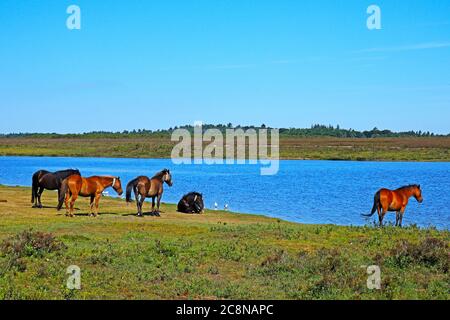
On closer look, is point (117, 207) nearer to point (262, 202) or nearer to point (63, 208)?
point (63, 208)

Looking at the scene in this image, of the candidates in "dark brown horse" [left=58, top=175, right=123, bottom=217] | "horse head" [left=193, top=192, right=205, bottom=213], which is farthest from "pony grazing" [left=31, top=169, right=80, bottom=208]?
"horse head" [left=193, top=192, right=205, bottom=213]

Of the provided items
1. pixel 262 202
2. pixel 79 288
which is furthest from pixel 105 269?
pixel 262 202

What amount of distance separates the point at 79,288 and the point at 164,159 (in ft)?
299

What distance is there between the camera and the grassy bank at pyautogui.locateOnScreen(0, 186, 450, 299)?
1065cm

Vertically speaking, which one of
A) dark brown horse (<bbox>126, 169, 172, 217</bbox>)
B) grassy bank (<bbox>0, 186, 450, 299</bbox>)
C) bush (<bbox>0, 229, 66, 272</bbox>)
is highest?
dark brown horse (<bbox>126, 169, 172, 217</bbox>)

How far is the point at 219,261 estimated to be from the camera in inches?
529

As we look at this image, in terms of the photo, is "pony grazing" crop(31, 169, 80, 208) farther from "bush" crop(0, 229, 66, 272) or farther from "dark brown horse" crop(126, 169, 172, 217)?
"bush" crop(0, 229, 66, 272)

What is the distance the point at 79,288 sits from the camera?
10609 mm

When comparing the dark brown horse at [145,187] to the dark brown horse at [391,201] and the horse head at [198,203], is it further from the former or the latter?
the dark brown horse at [391,201]

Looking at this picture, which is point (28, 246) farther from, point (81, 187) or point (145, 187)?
point (145, 187)

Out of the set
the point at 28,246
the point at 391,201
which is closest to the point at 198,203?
the point at 391,201

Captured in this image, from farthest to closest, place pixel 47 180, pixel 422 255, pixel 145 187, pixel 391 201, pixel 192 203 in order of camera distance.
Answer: pixel 192 203
pixel 47 180
pixel 145 187
pixel 391 201
pixel 422 255

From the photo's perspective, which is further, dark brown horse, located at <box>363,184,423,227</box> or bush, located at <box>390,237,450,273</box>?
dark brown horse, located at <box>363,184,423,227</box>

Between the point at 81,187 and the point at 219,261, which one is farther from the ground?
the point at 81,187
